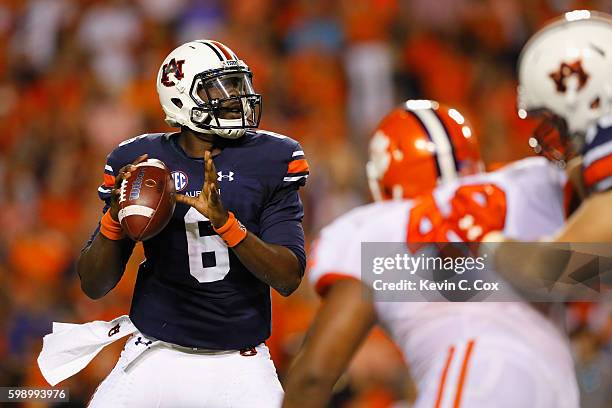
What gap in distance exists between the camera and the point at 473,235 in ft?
8.01

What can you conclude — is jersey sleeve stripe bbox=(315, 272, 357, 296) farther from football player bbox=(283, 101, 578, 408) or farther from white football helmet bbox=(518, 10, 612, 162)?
white football helmet bbox=(518, 10, 612, 162)

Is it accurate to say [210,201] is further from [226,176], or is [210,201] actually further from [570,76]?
[570,76]

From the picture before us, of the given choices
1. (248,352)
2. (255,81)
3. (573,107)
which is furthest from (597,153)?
(255,81)

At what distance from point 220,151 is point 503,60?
5048 mm

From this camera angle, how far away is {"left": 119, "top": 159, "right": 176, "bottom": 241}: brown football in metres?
2.90

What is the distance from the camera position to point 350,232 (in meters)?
2.60

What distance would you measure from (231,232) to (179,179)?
1.09 ft

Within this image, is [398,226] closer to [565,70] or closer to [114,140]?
[565,70]

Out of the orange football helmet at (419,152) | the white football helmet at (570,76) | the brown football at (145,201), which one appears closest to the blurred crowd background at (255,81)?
the brown football at (145,201)

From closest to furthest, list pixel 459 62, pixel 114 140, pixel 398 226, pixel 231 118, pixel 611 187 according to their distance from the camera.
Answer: pixel 611 187 < pixel 398 226 < pixel 231 118 < pixel 114 140 < pixel 459 62

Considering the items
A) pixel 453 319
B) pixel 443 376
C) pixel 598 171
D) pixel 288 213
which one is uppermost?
pixel 598 171

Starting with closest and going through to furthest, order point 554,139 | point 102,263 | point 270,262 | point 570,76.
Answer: point 570,76 → point 554,139 → point 270,262 → point 102,263

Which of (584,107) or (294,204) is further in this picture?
(294,204)

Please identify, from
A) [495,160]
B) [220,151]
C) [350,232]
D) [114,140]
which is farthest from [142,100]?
[350,232]
